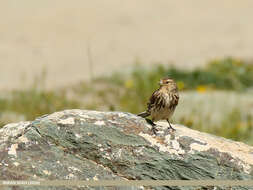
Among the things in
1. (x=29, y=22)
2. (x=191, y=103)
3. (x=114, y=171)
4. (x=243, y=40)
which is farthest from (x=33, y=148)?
(x=29, y=22)

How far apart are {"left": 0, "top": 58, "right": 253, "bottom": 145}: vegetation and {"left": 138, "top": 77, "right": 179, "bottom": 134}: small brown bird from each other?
932 mm

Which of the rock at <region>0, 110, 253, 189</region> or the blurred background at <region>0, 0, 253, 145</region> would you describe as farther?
the blurred background at <region>0, 0, 253, 145</region>

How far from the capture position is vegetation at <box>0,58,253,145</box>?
7.18 meters

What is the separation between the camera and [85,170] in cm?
376

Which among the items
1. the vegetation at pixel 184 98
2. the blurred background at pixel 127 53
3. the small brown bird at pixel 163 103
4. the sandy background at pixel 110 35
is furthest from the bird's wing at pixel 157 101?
the sandy background at pixel 110 35

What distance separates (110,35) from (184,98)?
24.6 feet

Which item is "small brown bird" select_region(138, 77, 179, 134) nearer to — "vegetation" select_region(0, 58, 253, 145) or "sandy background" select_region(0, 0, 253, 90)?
"vegetation" select_region(0, 58, 253, 145)

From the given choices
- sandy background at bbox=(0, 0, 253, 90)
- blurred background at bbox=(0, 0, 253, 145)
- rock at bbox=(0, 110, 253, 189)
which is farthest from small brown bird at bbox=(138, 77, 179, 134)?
sandy background at bbox=(0, 0, 253, 90)

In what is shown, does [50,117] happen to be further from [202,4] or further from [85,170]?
[202,4]

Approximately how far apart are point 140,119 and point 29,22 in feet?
46.3

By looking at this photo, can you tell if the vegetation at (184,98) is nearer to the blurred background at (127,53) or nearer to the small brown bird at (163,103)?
the blurred background at (127,53)

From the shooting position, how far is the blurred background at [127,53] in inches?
366

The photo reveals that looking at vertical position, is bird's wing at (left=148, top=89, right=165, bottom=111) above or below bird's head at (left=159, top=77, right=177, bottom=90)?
below

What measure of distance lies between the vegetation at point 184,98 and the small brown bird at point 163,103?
0.93 metres
